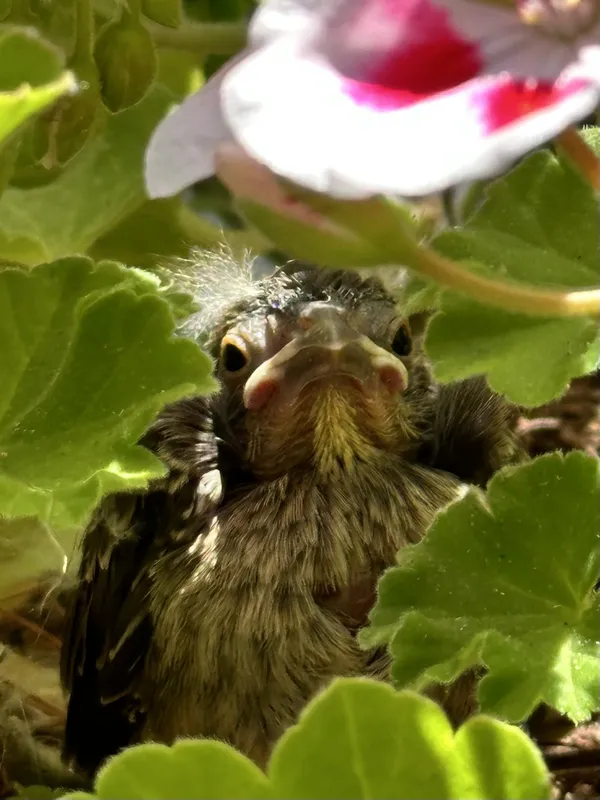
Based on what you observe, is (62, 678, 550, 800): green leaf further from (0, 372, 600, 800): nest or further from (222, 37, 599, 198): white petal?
(0, 372, 600, 800): nest

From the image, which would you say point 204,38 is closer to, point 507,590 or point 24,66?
point 24,66

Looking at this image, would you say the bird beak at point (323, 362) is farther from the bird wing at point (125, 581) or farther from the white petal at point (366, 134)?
the white petal at point (366, 134)

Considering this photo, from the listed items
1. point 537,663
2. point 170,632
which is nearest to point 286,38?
point 537,663

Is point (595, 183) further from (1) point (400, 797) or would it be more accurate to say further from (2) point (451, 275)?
(1) point (400, 797)

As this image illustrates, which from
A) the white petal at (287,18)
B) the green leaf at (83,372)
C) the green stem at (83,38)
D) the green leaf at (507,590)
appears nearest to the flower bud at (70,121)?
the green stem at (83,38)

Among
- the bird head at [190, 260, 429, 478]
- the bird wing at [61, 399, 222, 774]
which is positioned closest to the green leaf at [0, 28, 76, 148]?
the bird head at [190, 260, 429, 478]

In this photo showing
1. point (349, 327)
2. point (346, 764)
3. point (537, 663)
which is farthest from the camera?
point (349, 327)
